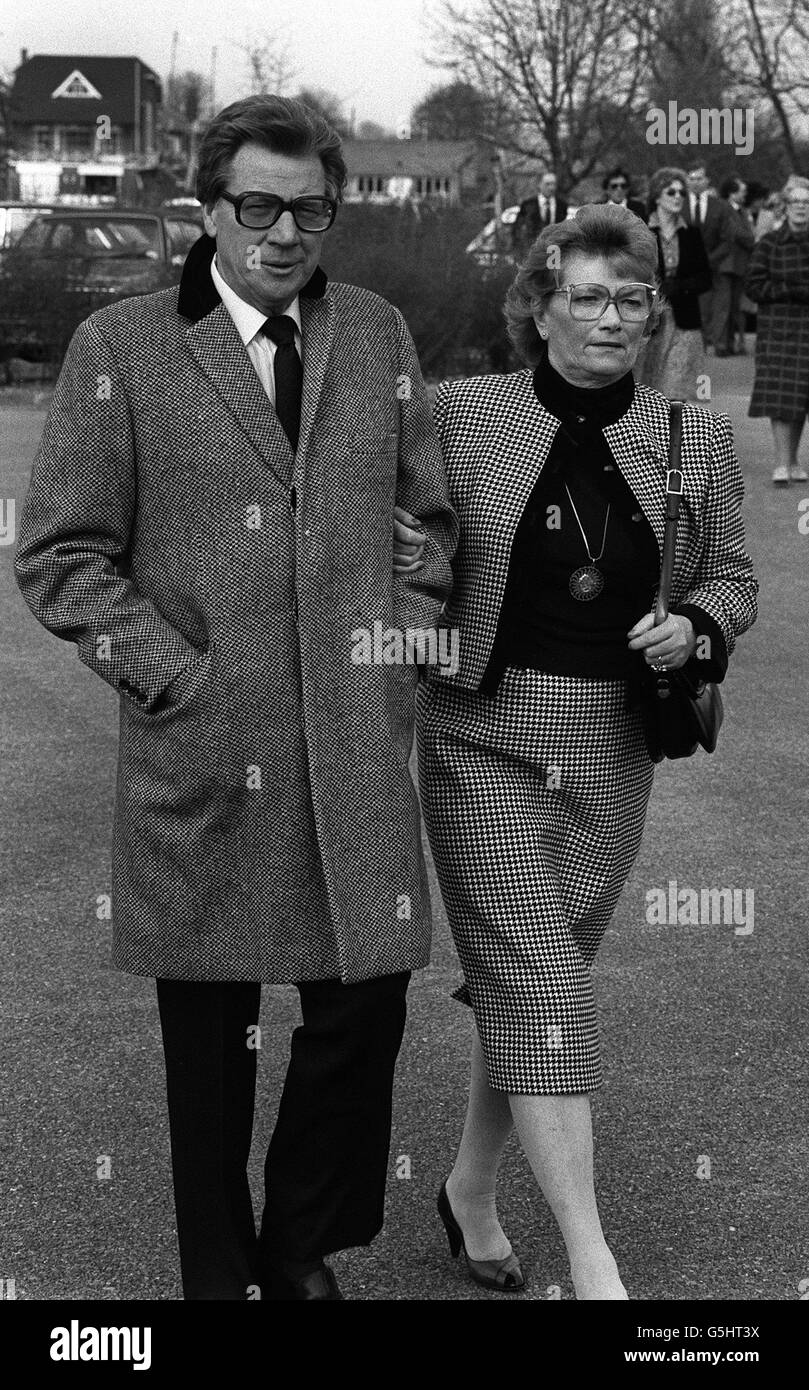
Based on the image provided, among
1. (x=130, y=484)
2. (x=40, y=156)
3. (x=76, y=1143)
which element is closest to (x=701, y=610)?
(x=130, y=484)

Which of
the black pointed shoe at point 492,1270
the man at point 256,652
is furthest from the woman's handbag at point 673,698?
the black pointed shoe at point 492,1270

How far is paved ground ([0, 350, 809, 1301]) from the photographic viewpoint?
3.83 meters

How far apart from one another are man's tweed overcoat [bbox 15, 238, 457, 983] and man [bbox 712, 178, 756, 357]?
71.4ft

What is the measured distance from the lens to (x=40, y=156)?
9819 centimetres

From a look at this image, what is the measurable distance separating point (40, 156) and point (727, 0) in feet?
186

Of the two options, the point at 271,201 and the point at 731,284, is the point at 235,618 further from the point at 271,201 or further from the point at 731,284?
the point at 731,284

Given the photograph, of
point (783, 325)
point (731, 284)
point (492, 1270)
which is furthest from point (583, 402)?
point (731, 284)

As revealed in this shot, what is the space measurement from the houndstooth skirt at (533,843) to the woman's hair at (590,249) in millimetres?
677

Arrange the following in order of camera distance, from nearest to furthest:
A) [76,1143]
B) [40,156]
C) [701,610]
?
[701,610] → [76,1143] → [40,156]

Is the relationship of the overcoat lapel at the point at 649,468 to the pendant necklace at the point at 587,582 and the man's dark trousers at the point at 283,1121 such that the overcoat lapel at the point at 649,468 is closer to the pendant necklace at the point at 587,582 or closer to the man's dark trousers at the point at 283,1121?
the pendant necklace at the point at 587,582

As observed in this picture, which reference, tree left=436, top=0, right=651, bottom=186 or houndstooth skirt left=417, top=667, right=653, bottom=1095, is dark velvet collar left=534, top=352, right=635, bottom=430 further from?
tree left=436, top=0, right=651, bottom=186

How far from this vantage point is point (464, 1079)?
4.71 meters

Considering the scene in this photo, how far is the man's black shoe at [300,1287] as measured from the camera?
343 centimetres

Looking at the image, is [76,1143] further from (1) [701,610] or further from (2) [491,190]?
(2) [491,190]
